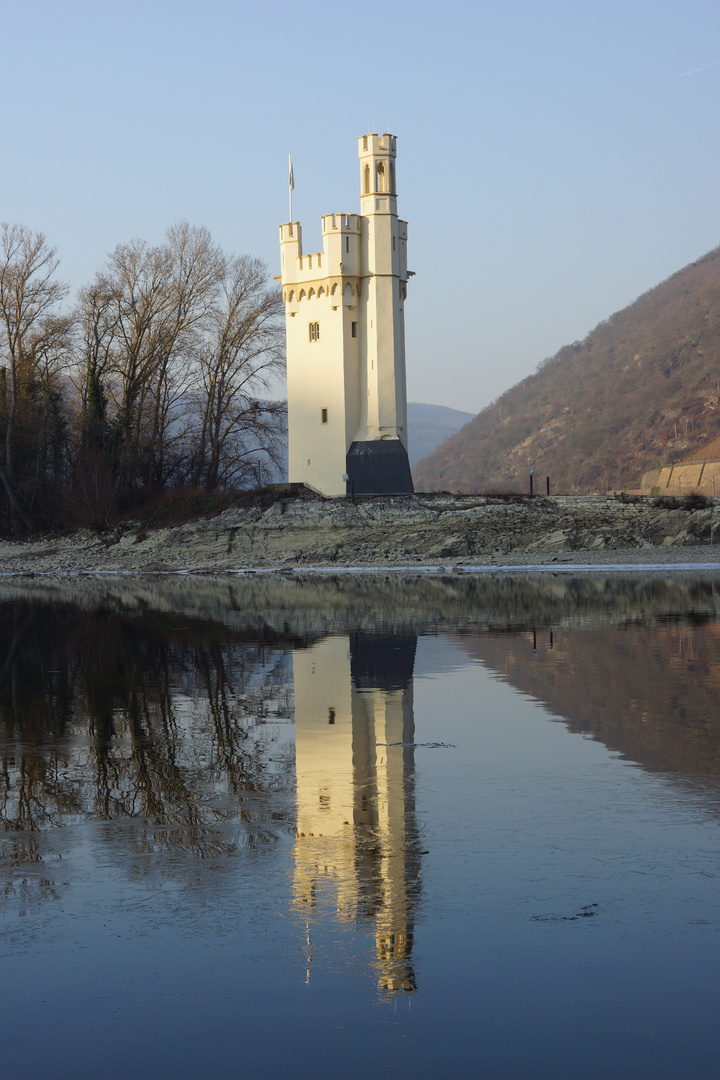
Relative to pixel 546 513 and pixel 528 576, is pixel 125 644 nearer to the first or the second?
pixel 528 576

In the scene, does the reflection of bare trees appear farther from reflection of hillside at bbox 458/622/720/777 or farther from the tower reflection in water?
reflection of hillside at bbox 458/622/720/777

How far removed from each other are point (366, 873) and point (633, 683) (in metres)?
7.48

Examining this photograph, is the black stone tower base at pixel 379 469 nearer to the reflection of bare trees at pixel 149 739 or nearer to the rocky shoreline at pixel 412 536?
the rocky shoreline at pixel 412 536

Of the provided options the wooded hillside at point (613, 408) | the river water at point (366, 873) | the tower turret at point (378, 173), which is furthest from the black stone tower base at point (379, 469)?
the wooded hillside at point (613, 408)

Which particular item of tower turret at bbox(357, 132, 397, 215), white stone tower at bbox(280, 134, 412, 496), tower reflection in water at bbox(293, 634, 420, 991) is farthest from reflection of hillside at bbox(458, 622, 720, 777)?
tower turret at bbox(357, 132, 397, 215)

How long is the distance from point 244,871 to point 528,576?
105 ft

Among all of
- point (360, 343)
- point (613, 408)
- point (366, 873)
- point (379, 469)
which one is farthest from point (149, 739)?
point (613, 408)

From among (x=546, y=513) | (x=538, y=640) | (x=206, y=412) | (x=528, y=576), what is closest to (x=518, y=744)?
Result: (x=538, y=640)

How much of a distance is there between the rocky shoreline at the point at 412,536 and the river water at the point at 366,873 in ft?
103

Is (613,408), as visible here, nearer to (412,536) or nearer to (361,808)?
(412,536)

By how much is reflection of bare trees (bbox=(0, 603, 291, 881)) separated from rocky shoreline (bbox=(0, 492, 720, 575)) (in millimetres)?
27073

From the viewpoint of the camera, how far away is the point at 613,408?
455 feet

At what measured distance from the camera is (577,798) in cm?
833

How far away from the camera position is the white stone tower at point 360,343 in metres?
56.3
